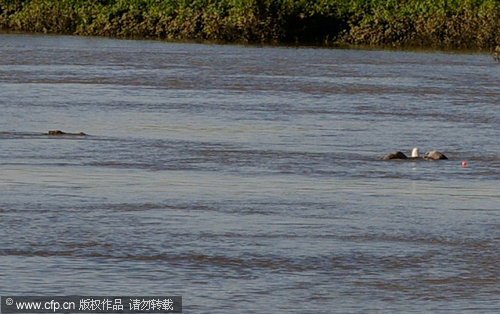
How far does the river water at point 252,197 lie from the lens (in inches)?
354

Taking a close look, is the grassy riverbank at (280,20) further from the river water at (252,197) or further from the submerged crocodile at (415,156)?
the submerged crocodile at (415,156)

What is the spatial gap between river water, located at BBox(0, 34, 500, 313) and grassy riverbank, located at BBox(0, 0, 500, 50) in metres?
18.4

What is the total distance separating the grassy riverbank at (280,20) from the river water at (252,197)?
1845 centimetres

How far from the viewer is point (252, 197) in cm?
1221

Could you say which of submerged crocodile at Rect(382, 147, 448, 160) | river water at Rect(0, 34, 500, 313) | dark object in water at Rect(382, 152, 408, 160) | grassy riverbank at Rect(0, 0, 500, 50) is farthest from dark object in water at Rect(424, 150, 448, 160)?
grassy riverbank at Rect(0, 0, 500, 50)

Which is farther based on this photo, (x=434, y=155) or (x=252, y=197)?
(x=434, y=155)

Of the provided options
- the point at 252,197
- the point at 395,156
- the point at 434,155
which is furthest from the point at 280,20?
the point at 252,197

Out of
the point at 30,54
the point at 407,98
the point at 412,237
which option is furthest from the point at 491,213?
the point at 30,54

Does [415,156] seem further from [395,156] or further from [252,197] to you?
[252,197]

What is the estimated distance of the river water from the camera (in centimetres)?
898

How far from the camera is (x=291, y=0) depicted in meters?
46.5

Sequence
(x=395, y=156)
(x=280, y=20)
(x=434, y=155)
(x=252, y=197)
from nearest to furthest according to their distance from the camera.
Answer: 1. (x=252, y=197)
2. (x=395, y=156)
3. (x=434, y=155)
4. (x=280, y=20)

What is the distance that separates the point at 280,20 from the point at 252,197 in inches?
1326

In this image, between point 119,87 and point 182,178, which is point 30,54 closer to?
point 119,87
